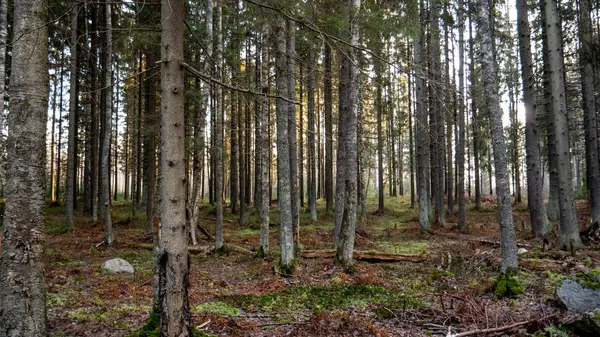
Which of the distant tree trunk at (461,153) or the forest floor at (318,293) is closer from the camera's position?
the forest floor at (318,293)

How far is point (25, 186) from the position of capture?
4.16 meters

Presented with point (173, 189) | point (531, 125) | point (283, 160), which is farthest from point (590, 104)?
point (173, 189)

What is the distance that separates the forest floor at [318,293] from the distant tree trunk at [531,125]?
1.14 metres

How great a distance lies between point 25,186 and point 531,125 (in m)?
16.6

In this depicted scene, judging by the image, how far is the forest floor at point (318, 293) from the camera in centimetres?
539

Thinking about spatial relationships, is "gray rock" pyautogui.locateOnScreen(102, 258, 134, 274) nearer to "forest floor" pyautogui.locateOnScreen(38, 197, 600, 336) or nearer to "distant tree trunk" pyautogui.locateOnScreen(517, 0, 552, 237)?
"forest floor" pyautogui.locateOnScreen(38, 197, 600, 336)

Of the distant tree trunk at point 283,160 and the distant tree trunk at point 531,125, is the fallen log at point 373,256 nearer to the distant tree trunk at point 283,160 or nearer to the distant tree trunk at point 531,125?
the distant tree trunk at point 283,160

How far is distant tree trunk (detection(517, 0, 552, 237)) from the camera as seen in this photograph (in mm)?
14305

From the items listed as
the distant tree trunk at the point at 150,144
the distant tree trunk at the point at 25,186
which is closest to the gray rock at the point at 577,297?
the distant tree trunk at the point at 25,186

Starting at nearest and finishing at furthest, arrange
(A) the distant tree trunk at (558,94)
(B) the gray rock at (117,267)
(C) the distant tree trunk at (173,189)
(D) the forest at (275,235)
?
(C) the distant tree trunk at (173,189)
(D) the forest at (275,235)
(B) the gray rock at (117,267)
(A) the distant tree trunk at (558,94)

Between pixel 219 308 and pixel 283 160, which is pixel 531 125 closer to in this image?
pixel 283 160

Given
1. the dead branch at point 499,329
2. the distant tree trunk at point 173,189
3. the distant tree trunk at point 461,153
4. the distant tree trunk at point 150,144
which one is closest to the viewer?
the distant tree trunk at point 173,189

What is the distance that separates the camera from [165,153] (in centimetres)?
380

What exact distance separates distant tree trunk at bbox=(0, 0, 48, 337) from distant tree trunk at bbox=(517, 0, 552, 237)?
15.8m
